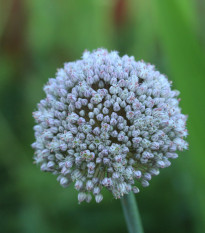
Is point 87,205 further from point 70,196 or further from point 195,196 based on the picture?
point 195,196

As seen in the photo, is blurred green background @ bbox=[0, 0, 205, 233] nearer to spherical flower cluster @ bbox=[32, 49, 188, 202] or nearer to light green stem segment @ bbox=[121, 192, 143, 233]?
spherical flower cluster @ bbox=[32, 49, 188, 202]

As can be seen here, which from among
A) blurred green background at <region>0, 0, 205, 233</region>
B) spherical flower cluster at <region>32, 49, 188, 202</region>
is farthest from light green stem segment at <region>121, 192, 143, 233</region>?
blurred green background at <region>0, 0, 205, 233</region>

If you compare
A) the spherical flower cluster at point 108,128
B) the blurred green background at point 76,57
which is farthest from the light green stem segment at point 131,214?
the blurred green background at point 76,57

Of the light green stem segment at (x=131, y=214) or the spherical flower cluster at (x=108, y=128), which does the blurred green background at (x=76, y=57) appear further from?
the light green stem segment at (x=131, y=214)

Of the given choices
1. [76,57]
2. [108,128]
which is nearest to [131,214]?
[108,128]

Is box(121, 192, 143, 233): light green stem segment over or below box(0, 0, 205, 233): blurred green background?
below

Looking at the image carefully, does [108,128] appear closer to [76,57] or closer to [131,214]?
[131,214]
